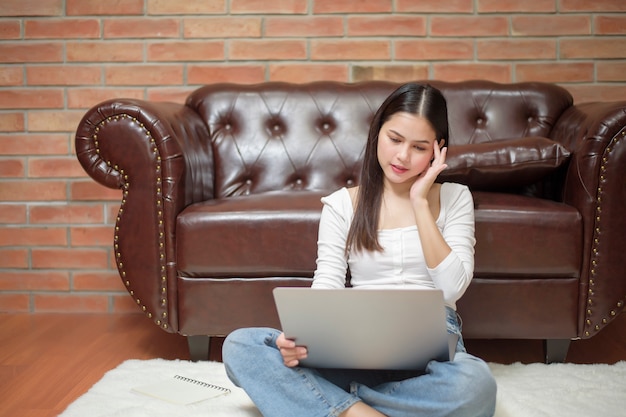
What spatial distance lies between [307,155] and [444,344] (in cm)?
120

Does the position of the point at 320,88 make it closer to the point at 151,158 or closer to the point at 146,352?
the point at 151,158

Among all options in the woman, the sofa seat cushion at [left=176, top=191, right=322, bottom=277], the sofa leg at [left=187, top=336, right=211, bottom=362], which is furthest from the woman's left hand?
the sofa leg at [left=187, top=336, right=211, bottom=362]

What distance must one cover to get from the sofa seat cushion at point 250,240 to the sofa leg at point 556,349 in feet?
2.30

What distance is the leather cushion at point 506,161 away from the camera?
73.8 inches

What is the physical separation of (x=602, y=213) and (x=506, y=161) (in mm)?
293

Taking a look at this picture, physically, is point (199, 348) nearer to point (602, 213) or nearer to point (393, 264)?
point (393, 264)

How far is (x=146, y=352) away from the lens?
2.04 metres

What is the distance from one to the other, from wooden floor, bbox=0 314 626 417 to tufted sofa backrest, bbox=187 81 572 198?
0.57 meters

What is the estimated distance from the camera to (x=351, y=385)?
136 centimetres

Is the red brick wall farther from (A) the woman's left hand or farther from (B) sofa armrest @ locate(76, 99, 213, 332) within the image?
(A) the woman's left hand

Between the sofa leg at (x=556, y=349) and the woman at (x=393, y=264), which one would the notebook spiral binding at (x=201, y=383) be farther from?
the sofa leg at (x=556, y=349)

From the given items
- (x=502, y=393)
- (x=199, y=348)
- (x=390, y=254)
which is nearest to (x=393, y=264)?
(x=390, y=254)

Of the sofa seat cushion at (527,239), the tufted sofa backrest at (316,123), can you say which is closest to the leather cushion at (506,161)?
the sofa seat cushion at (527,239)

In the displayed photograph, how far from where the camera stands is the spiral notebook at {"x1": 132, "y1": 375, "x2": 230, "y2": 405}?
5.11ft
